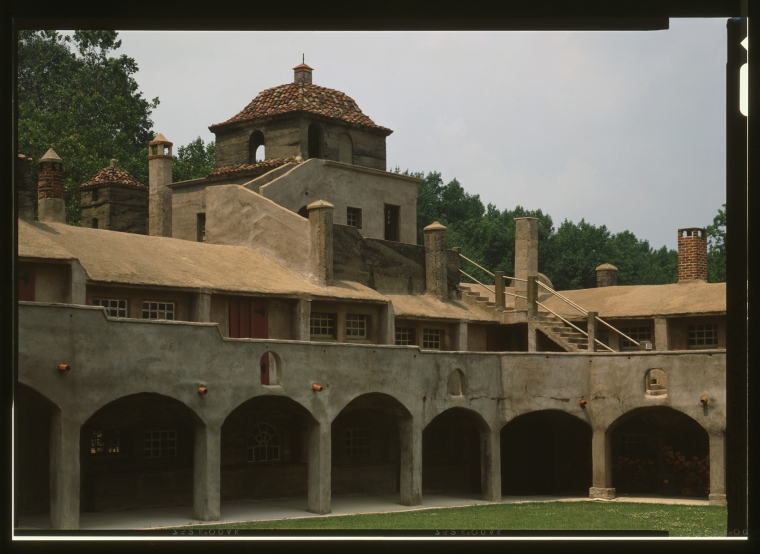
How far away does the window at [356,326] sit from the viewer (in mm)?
34884

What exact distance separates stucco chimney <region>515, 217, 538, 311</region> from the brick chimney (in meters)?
5.07

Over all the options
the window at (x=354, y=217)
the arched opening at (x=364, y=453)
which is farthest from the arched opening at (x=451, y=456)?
the window at (x=354, y=217)

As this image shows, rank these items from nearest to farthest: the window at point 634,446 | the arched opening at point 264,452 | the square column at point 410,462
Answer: the arched opening at point 264,452
the square column at point 410,462
the window at point 634,446

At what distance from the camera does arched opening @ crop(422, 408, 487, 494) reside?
3684 centimetres

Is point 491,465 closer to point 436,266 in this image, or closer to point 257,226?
point 436,266

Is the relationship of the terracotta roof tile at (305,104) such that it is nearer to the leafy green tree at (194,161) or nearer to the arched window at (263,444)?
the leafy green tree at (194,161)

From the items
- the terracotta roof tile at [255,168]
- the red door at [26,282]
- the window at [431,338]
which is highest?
the terracotta roof tile at [255,168]

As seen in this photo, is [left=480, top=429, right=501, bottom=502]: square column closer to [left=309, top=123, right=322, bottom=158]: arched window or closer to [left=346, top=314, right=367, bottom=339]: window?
[left=346, top=314, right=367, bottom=339]: window

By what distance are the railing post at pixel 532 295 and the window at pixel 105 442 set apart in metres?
15.2

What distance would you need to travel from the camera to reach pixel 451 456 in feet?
124

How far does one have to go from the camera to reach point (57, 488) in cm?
2359

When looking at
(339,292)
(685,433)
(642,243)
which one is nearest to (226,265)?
(339,292)

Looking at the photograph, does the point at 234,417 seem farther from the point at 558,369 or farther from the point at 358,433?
the point at 558,369

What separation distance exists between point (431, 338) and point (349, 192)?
238 inches
